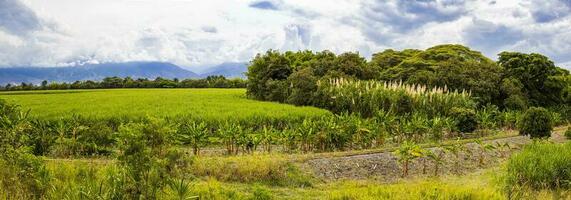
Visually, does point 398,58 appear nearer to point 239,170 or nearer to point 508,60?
point 508,60

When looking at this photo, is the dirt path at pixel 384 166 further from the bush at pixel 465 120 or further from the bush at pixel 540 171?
the bush at pixel 465 120

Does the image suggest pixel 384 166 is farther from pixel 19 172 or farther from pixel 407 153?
pixel 19 172

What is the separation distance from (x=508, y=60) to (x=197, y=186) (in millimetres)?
30986

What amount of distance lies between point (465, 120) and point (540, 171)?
10.0 m

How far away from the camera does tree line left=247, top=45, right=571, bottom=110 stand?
103 ft

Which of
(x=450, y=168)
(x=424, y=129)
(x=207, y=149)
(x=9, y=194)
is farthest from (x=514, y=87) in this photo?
(x=9, y=194)

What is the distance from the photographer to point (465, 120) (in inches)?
903

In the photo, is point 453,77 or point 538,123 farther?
point 453,77

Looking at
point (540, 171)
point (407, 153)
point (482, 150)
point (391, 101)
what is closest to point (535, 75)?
point (391, 101)

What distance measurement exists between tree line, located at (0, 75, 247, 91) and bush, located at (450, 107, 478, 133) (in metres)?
46.4

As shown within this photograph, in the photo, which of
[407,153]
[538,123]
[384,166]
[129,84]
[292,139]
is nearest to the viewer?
[407,153]

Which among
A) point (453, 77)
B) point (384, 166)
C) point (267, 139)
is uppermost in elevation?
point (453, 77)

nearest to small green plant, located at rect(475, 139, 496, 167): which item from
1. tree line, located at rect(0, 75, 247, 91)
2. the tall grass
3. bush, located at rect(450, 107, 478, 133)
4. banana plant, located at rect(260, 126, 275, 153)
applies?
bush, located at rect(450, 107, 478, 133)

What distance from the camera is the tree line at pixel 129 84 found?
191 ft
